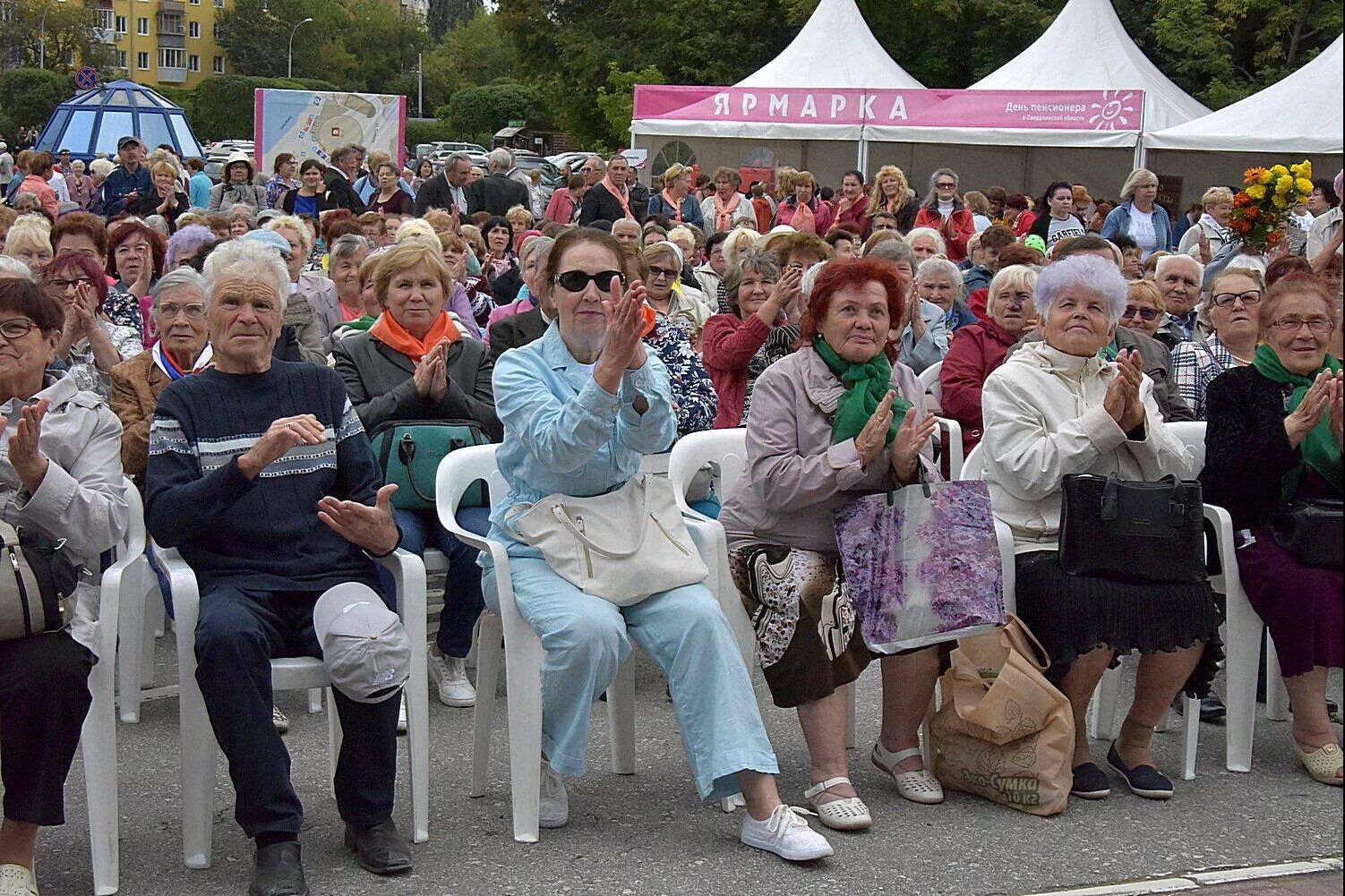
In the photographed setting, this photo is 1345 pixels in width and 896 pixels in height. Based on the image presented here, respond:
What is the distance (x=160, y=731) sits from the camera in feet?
15.4

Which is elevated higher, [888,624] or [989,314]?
[989,314]

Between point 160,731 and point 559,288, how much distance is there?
6.27 feet

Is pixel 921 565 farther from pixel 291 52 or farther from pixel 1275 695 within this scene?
pixel 291 52

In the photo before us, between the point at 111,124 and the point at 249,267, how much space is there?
25.7 metres

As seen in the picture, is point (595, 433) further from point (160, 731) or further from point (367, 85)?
point (367, 85)

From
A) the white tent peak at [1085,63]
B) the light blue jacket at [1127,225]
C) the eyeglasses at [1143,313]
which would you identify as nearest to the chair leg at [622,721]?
the eyeglasses at [1143,313]

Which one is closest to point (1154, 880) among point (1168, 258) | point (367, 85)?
point (1168, 258)

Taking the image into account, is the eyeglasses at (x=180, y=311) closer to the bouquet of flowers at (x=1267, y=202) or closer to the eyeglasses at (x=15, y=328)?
the eyeglasses at (x=15, y=328)

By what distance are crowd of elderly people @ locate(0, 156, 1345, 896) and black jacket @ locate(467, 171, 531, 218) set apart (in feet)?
26.6

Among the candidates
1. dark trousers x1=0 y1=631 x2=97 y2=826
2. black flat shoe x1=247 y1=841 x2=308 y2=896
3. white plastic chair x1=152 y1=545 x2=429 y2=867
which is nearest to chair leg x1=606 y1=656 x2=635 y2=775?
white plastic chair x1=152 y1=545 x2=429 y2=867

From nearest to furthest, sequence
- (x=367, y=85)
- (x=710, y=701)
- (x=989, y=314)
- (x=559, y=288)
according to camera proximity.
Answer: (x=710, y=701) < (x=559, y=288) < (x=989, y=314) < (x=367, y=85)

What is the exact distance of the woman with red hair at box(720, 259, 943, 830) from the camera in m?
4.10

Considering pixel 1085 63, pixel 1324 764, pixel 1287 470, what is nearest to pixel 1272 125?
pixel 1085 63

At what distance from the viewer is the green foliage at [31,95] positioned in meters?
56.9
